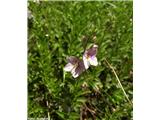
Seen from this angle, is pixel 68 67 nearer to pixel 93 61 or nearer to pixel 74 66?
pixel 74 66

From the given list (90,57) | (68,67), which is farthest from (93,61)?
(68,67)

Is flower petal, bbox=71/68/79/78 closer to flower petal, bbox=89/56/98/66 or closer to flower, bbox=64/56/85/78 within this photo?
flower, bbox=64/56/85/78

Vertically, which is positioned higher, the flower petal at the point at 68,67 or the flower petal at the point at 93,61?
the flower petal at the point at 93,61

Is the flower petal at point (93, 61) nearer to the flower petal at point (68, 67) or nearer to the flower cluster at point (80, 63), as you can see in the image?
the flower cluster at point (80, 63)

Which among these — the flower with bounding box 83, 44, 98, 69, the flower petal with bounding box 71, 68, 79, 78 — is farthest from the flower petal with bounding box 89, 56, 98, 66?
the flower petal with bounding box 71, 68, 79, 78

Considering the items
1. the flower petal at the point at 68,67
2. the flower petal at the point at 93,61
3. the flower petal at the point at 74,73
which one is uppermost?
the flower petal at the point at 93,61

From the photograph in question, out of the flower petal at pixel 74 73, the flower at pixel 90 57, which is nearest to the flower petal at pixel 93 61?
the flower at pixel 90 57
